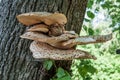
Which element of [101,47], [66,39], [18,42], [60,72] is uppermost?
[66,39]

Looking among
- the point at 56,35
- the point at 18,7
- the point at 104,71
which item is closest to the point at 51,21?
the point at 56,35

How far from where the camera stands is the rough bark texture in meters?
1.52

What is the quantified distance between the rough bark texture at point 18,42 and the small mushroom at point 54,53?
0.98 ft

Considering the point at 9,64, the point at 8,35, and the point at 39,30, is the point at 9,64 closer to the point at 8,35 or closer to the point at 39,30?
the point at 8,35

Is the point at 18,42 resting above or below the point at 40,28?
below

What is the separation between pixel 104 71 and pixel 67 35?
4834mm

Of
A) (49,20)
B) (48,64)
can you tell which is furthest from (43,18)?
(48,64)

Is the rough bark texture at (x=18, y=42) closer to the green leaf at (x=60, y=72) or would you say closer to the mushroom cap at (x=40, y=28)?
the green leaf at (x=60, y=72)

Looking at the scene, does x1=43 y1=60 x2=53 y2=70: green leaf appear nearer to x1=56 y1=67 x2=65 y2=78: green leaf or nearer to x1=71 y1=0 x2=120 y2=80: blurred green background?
x1=56 y1=67 x2=65 y2=78: green leaf

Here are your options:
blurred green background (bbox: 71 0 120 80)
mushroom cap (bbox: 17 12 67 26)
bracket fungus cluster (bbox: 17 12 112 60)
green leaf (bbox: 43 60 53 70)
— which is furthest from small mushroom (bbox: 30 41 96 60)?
blurred green background (bbox: 71 0 120 80)

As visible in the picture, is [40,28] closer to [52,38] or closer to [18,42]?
[52,38]

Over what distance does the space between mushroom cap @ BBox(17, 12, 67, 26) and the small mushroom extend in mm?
107

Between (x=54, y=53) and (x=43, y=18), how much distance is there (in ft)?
0.56

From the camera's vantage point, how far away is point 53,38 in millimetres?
1135
